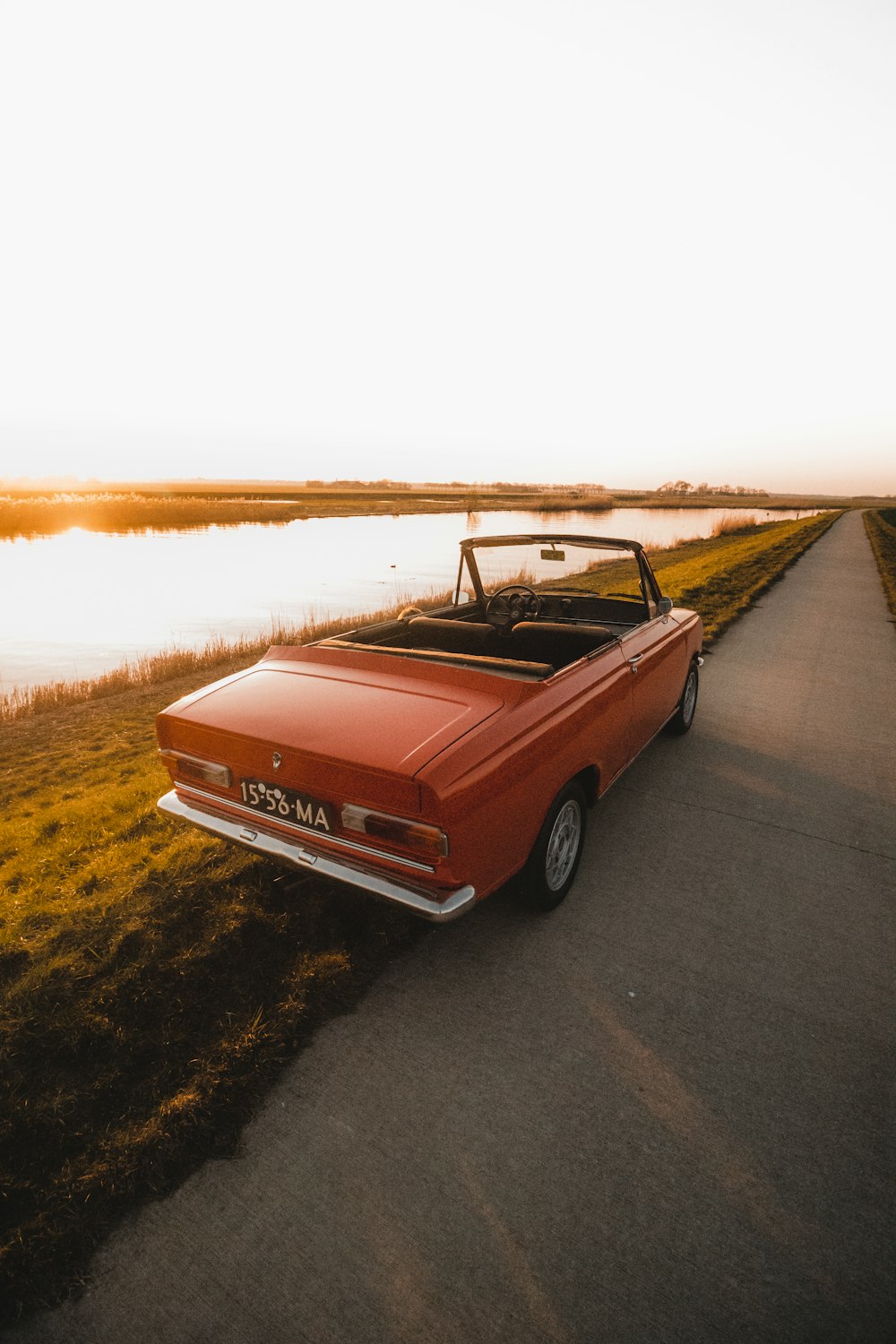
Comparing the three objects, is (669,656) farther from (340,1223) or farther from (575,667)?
(340,1223)

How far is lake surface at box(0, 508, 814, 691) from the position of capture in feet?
39.4

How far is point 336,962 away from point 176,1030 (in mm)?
653

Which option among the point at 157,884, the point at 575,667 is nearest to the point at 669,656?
the point at 575,667

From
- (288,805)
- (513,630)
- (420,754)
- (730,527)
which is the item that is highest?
(513,630)

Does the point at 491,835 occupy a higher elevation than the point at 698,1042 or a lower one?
higher

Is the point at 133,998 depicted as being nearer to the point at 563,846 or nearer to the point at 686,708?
the point at 563,846

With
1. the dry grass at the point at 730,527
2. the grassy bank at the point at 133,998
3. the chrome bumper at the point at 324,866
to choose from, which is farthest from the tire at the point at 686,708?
the dry grass at the point at 730,527

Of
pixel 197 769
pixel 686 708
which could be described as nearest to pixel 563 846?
pixel 197 769

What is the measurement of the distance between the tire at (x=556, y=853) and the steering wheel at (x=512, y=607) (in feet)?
4.78

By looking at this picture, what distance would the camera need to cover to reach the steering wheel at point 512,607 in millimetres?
4543

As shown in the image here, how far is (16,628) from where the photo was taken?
510 inches

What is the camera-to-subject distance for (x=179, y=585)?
17781 millimetres

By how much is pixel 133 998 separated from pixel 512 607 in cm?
324

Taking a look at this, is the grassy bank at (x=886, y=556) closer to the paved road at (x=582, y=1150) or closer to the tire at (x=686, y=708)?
the tire at (x=686, y=708)
